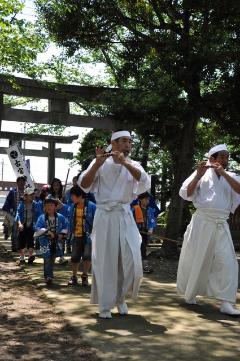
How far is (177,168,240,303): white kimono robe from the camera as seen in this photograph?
5.65 m

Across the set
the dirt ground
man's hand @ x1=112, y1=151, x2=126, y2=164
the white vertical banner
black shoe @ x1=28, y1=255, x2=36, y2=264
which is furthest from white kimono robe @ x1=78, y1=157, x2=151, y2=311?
the white vertical banner

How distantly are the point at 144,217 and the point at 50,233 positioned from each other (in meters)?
3.40

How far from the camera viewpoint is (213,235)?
5.73m

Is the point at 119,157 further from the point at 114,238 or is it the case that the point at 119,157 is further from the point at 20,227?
the point at 20,227

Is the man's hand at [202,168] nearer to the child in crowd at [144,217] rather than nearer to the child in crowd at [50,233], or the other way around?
the child in crowd at [50,233]

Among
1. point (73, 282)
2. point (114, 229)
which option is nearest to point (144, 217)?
Result: point (73, 282)

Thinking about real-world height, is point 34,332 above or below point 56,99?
below

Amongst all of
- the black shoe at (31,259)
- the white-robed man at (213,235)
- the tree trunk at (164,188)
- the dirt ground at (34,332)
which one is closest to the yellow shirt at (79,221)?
the dirt ground at (34,332)

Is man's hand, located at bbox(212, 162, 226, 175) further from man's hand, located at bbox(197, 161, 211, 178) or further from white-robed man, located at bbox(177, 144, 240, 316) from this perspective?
man's hand, located at bbox(197, 161, 211, 178)

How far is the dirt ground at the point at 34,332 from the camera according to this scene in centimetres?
397

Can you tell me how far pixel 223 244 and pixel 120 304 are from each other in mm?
1353

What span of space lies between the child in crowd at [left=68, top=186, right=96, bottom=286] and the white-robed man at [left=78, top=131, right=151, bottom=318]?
2.01 m

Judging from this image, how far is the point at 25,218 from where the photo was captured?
33.4ft

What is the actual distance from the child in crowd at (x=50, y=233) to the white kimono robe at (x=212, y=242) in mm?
2279
